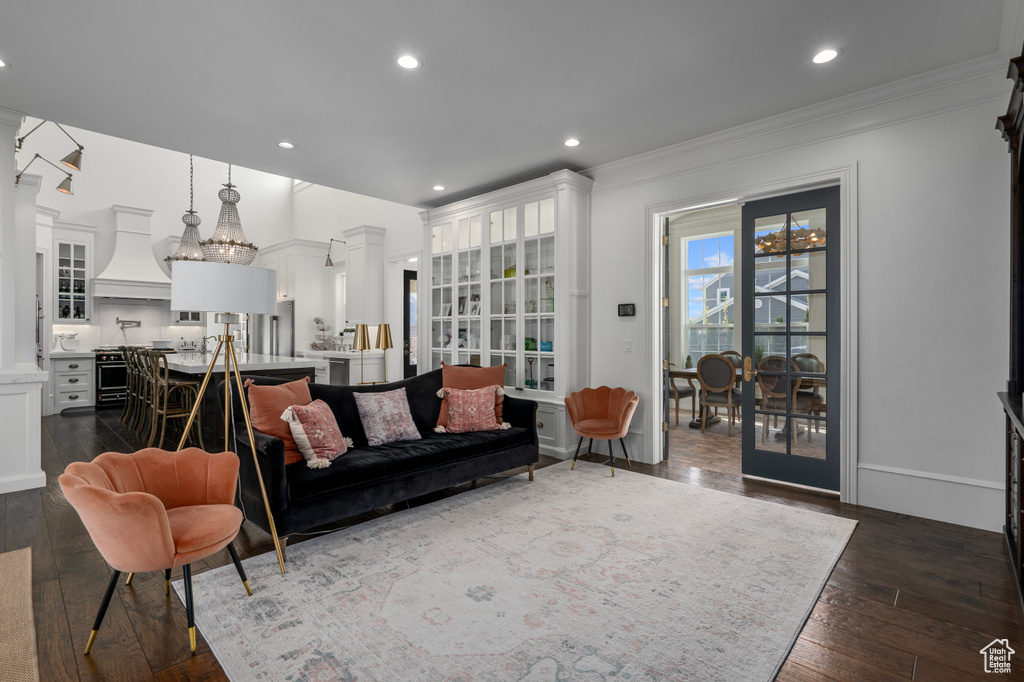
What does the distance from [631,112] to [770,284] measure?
5.61ft

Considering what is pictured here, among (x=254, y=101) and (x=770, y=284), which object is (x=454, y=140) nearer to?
(x=254, y=101)

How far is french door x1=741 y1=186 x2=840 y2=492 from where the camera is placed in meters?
3.71

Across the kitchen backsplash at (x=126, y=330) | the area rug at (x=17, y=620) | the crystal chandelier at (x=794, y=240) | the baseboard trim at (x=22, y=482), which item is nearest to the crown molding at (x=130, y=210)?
the kitchen backsplash at (x=126, y=330)

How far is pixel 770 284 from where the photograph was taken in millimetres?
4012

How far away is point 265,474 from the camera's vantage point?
107 inches

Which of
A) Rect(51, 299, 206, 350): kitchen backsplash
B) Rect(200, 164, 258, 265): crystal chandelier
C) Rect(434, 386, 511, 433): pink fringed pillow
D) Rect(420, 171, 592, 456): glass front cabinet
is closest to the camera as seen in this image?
Rect(434, 386, 511, 433): pink fringed pillow

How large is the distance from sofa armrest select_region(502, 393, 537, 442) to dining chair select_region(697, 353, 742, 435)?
9.01ft

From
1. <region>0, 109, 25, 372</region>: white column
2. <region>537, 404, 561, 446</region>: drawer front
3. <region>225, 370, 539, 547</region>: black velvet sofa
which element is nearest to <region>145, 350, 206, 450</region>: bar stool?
<region>0, 109, 25, 372</region>: white column

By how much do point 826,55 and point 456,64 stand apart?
7.07 ft

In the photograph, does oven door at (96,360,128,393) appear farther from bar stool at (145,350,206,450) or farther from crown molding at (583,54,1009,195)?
crown molding at (583,54,1009,195)

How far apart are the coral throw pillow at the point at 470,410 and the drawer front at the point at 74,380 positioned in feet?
22.3

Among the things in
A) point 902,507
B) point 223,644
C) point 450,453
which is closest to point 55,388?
point 450,453

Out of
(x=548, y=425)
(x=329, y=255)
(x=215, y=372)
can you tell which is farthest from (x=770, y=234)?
(x=329, y=255)

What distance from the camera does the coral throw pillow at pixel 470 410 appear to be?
4.00m
